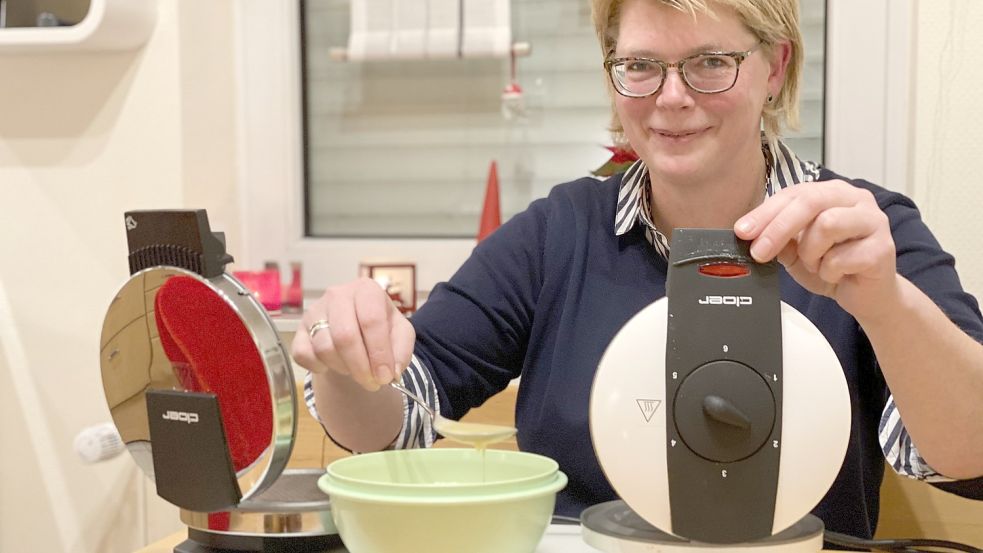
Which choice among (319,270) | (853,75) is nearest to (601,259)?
(853,75)

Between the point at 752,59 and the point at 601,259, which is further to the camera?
the point at 601,259

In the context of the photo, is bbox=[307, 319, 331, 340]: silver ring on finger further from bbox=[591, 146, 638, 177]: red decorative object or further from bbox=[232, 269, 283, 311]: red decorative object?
bbox=[232, 269, 283, 311]: red decorative object

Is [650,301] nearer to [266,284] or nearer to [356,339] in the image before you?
[356,339]

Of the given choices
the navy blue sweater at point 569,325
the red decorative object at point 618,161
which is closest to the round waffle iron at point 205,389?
the navy blue sweater at point 569,325

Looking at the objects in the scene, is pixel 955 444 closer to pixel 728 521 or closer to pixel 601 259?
pixel 728 521

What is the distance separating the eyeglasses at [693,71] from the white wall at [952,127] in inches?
28.2

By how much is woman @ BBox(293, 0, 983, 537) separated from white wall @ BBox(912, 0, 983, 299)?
56cm

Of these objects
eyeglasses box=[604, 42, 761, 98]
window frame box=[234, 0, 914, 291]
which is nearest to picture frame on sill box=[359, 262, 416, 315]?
window frame box=[234, 0, 914, 291]

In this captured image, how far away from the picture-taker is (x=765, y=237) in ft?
2.30

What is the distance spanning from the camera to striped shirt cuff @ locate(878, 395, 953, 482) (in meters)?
0.95

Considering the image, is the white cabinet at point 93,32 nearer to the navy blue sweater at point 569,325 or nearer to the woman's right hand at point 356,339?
the navy blue sweater at point 569,325

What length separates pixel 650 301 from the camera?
121 centimetres

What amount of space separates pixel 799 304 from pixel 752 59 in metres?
0.27

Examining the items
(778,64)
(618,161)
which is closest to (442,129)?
(618,161)
